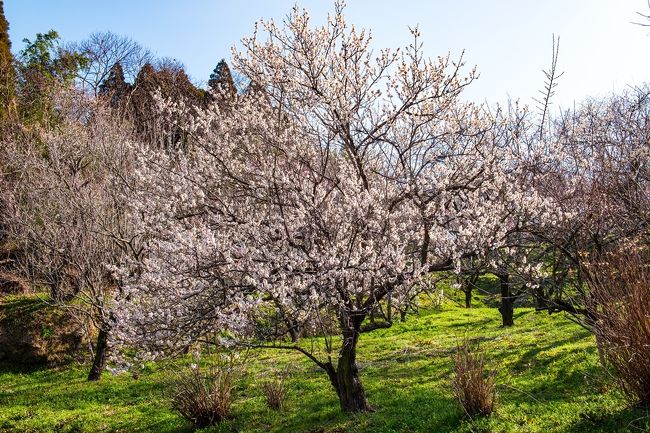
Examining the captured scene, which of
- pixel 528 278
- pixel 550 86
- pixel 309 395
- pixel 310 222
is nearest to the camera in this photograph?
pixel 310 222

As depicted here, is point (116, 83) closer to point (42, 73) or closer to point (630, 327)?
point (42, 73)

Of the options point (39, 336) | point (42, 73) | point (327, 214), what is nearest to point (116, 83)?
point (42, 73)

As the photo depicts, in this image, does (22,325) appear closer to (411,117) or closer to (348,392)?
(348,392)

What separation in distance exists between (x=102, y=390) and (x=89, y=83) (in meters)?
22.9

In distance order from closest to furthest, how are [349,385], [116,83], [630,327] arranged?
[630,327]
[349,385]
[116,83]

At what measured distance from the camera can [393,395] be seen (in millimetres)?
9508

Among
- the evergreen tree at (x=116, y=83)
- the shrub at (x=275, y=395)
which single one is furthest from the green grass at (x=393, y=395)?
the evergreen tree at (x=116, y=83)

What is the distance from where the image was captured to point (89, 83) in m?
29.5

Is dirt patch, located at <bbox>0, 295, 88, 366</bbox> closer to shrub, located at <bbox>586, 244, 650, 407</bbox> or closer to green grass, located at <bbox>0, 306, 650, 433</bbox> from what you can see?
green grass, located at <bbox>0, 306, 650, 433</bbox>

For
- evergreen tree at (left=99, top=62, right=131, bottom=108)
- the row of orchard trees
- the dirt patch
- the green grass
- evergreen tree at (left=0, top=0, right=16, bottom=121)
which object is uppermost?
evergreen tree at (left=99, top=62, right=131, bottom=108)

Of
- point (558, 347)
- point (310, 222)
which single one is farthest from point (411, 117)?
point (558, 347)

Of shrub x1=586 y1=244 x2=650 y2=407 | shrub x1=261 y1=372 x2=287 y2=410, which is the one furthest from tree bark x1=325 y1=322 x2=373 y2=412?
shrub x1=586 y1=244 x2=650 y2=407

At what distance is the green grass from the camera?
6801mm

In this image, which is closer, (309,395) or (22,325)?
(309,395)
